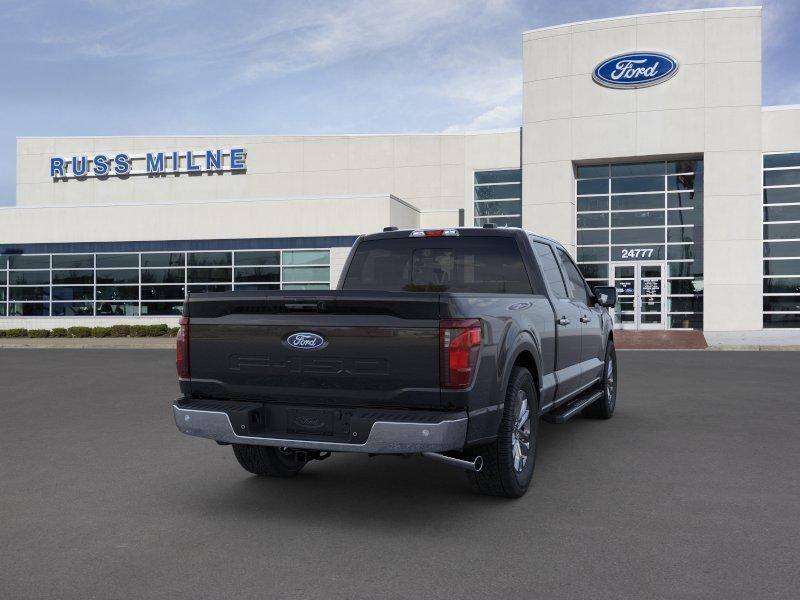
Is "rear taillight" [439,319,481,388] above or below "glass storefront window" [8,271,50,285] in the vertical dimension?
below

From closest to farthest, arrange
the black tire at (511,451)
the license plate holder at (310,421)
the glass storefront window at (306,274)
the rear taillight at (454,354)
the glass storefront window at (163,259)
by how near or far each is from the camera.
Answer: the rear taillight at (454,354)
the license plate holder at (310,421)
the black tire at (511,451)
the glass storefront window at (306,274)
the glass storefront window at (163,259)

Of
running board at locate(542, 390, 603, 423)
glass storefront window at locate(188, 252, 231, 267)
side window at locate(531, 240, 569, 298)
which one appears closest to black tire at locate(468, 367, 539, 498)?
running board at locate(542, 390, 603, 423)

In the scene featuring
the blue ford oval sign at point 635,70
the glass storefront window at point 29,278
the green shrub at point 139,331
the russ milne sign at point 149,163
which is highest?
the blue ford oval sign at point 635,70

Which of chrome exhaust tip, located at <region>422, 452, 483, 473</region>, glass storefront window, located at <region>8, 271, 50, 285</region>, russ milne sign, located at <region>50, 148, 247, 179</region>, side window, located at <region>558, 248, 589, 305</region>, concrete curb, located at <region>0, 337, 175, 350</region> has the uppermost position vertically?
russ milne sign, located at <region>50, 148, 247, 179</region>

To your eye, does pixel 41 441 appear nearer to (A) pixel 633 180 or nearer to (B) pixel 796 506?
(B) pixel 796 506

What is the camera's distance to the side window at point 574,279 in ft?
26.2

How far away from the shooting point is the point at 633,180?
30.9 metres

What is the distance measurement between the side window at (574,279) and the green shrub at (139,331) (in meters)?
24.6

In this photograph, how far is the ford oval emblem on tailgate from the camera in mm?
4977

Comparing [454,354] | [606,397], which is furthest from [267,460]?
[606,397]

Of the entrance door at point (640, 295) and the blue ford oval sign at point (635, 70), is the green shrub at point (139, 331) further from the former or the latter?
the blue ford oval sign at point (635, 70)

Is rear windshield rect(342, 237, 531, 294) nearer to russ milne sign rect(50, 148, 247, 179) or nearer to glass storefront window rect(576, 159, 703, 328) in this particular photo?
glass storefront window rect(576, 159, 703, 328)

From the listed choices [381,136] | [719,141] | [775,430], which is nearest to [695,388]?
[775,430]

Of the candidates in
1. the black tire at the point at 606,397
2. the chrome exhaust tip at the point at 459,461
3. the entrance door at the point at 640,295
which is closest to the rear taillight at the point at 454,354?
the chrome exhaust tip at the point at 459,461
